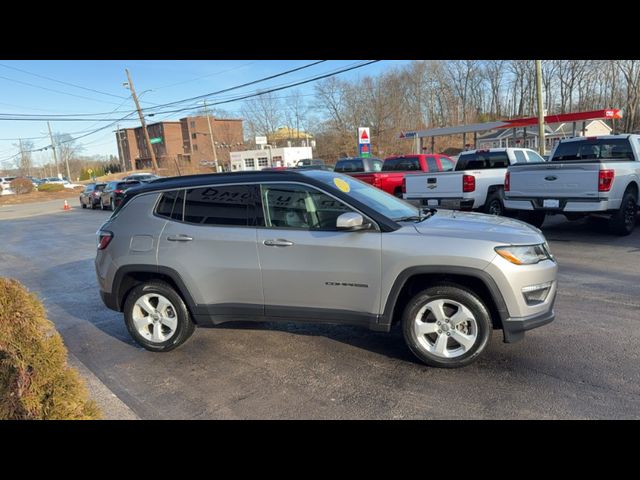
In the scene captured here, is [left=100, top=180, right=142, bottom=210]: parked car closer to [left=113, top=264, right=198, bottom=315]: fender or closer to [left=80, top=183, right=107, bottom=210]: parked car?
[left=80, top=183, right=107, bottom=210]: parked car

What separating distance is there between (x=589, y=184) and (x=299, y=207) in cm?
668

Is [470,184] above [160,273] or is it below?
above

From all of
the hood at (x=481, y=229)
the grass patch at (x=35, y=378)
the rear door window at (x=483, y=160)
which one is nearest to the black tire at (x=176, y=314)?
the grass patch at (x=35, y=378)

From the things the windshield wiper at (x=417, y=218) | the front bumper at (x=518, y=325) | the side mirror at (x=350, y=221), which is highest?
the side mirror at (x=350, y=221)

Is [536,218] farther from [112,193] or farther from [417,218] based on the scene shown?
[112,193]

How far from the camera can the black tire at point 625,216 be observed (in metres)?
8.55

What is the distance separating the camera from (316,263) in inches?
152

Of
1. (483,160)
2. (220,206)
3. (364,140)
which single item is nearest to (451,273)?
(220,206)

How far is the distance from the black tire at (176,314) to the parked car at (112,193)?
19755mm

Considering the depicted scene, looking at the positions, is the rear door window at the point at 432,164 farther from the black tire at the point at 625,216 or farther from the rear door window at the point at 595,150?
the black tire at the point at 625,216

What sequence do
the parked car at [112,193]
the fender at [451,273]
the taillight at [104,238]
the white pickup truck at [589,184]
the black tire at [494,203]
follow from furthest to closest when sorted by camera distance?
the parked car at [112,193]
the black tire at [494,203]
the white pickup truck at [589,184]
the taillight at [104,238]
the fender at [451,273]

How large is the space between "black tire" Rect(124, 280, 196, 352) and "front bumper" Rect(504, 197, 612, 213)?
7384 mm
